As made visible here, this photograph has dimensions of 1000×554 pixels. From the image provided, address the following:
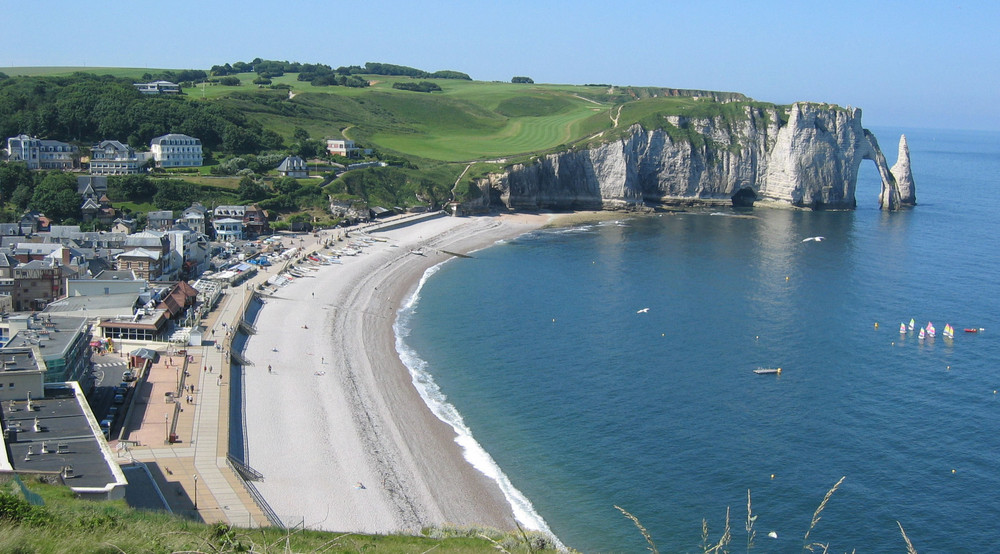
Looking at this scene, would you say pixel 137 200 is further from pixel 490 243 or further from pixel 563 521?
pixel 563 521

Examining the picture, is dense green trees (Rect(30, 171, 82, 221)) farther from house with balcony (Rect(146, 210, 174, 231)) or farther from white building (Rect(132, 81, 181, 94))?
white building (Rect(132, 81, 181, 94))

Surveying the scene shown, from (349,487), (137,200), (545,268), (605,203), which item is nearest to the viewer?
(349,487)

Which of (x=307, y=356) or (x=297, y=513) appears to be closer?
(x=297, y=513)

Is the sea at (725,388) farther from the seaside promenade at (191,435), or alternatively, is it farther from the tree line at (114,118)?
the tree line at (114,118)

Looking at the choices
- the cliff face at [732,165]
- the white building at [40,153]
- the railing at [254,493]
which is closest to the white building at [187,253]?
the railing at [254,493]

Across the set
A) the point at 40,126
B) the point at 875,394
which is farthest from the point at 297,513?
the point at 40,126

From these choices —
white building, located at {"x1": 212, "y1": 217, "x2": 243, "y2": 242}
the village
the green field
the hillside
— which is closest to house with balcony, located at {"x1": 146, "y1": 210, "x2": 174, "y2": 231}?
the village
